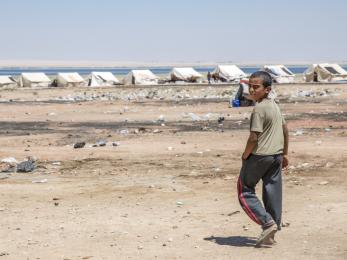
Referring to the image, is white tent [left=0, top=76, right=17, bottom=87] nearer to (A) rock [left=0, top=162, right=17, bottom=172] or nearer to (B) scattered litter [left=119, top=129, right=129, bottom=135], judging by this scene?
(B) scattered litter [left=119, top=129, right=129, bottom=135]

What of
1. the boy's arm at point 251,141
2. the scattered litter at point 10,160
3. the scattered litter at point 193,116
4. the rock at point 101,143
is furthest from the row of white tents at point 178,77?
the boy's arm at point 251,141

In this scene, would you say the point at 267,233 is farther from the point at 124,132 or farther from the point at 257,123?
the point at 124,132

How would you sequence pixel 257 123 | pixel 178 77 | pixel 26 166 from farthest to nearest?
1. pixel 178 77
2. pixel 26 166
3. pixel 257 123

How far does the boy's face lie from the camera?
7.29m

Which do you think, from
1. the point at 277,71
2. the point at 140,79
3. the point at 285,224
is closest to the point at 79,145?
the point at 285,224

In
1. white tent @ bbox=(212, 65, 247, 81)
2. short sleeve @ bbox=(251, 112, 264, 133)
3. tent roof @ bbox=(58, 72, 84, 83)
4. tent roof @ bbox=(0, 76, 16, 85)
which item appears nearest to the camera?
short sleeve @ bbox=(251, 112, 264, 133)

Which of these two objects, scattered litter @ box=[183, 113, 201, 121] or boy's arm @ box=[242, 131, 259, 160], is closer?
boy's arm @ box=[242, 131, 259, 160]

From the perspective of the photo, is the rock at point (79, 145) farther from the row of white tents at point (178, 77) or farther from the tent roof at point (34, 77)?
the tent roof at point (34, 77)

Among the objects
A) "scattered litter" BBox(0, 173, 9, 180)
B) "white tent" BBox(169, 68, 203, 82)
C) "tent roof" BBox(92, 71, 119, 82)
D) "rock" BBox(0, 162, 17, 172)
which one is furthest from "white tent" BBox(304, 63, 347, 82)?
"scattered litter" BBox(0, 173, 9, 180)

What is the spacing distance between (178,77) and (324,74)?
38.6 feet

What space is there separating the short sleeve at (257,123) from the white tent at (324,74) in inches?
1959

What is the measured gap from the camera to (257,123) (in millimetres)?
7172

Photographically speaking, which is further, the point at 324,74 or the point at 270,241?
the point at 324,74

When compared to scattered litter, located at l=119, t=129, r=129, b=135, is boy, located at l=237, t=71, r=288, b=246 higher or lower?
higher
